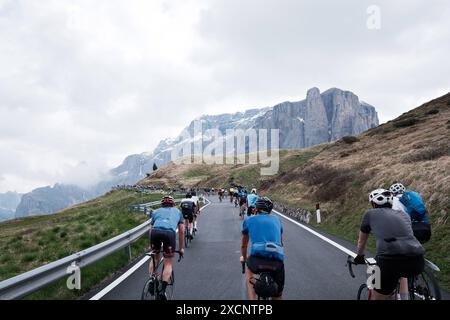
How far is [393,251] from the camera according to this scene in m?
4.42

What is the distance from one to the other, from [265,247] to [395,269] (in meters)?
1.55

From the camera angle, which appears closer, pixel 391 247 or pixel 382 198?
pixel 391 247

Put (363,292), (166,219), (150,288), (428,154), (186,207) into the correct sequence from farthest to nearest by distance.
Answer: (428,154)
(186,207)
(166,219)
(150,288)
(363,292)

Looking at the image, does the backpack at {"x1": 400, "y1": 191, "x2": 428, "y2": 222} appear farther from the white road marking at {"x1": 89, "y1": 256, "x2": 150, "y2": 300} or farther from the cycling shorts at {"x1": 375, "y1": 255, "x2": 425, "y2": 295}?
the white road marking at {"x1": 89, "y1": 256, "x2": 150, "y2": 300}

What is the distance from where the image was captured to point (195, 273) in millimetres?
8406

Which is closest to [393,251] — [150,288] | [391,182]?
[150,288]

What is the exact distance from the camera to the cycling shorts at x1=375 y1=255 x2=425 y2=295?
4.40 metres

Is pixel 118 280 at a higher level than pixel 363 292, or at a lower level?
lower

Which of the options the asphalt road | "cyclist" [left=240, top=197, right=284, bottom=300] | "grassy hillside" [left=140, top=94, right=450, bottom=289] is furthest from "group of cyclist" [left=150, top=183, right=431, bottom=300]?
"grassy hillside" [left=140, top=94, right=450, bottom=289]

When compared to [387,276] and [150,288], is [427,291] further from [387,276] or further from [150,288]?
[150,288]

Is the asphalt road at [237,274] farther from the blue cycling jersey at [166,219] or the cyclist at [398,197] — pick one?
the cyclist at [398,197]

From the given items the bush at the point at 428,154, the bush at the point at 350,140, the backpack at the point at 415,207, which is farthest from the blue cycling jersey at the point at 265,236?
the bush at the point at 350,140
